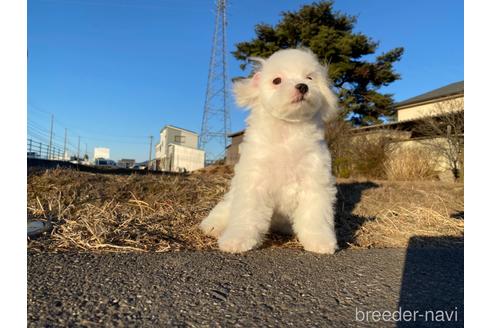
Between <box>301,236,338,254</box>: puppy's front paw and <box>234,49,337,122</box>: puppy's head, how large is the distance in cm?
96

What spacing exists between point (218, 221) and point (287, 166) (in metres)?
0.81

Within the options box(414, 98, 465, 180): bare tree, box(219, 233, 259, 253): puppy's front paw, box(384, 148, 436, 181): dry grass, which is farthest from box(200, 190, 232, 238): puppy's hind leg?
box(414, 98, 465, 180): bare tree

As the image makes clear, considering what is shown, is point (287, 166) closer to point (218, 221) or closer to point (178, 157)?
point (218, 221)

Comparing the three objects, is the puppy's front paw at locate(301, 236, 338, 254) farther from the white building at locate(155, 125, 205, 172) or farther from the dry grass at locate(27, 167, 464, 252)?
the white building at locate(155, 125, 205, 172)

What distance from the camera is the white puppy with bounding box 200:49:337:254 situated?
266 centimetres

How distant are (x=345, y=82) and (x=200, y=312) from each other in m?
20.5

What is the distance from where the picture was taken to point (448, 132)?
40.8 ft

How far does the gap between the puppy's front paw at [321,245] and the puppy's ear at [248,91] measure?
4.33 ft

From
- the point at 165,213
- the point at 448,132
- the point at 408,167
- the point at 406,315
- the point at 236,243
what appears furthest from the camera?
the point at 448,132

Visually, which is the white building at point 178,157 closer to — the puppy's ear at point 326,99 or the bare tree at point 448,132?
the bare tree at point 448,132

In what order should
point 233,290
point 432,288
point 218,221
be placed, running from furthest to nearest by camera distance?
point 218,221
point 432,288
point 233,290

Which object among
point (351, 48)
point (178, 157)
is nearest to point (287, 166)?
point (351, 48)

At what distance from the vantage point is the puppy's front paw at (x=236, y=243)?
2.44 metres

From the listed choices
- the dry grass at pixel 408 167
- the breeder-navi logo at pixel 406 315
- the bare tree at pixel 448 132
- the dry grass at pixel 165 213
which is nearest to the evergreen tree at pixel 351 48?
the bare tree at pixel 448 132
